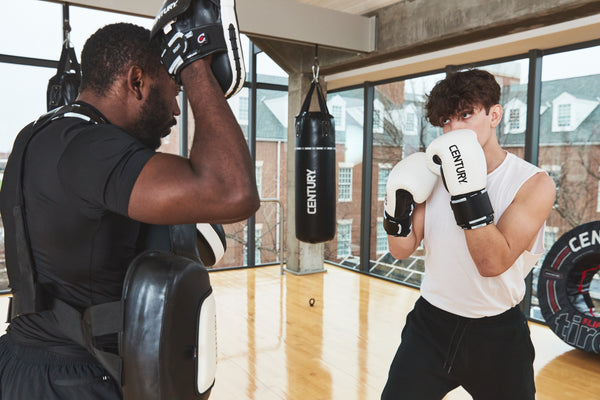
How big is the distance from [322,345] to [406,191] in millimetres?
2058

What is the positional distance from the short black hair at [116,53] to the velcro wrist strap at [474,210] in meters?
0.90

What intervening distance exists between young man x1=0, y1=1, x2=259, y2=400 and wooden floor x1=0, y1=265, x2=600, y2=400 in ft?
6.05

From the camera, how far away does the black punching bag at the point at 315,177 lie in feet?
12.5

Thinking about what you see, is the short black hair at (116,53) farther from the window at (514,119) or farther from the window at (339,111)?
the window at (339,111)

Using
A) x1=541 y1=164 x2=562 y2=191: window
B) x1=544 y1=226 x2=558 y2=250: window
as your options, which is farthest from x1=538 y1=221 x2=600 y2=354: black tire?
x1=541 y1=164 x2=562 y2=191: window

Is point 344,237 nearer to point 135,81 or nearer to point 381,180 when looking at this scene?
point 381,180

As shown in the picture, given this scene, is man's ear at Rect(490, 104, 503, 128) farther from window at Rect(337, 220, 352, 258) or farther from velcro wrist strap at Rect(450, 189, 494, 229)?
window at Rect(337, 220, 352, 258)

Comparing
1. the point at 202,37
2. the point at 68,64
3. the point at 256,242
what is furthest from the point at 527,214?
the point at 256,242

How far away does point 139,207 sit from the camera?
2.43 ft

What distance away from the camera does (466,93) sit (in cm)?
149

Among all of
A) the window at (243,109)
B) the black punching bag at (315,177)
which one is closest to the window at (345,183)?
the window at (243,109)

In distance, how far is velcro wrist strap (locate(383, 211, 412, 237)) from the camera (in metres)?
1.68

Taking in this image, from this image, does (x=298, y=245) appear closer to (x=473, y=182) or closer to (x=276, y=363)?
(x=276, y=363)

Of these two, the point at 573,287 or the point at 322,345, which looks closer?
the point at 573,287
